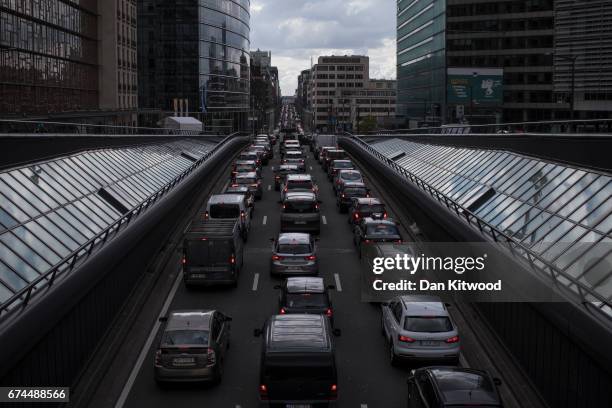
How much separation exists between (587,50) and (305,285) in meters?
59.4

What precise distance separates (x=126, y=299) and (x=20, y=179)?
15.9 feet

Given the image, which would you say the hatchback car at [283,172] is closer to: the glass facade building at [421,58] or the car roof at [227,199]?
the car roof at [227,199]

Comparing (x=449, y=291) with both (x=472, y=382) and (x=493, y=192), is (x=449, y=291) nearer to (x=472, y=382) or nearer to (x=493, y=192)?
(x=493, y=192)

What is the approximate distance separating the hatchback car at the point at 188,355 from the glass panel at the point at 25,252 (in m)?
3.51

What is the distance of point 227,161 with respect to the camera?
226 feet

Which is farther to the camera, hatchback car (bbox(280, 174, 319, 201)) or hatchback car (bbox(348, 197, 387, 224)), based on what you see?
hatchback car (bbox(280, 174, 319, 201))

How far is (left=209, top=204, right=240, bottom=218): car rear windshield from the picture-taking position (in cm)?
3297

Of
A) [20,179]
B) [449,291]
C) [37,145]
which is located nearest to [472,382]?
[449,291]

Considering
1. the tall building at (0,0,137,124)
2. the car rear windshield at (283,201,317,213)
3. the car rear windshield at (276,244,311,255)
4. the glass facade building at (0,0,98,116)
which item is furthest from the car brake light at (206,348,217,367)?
the glass facade building at (0,0,98,116)

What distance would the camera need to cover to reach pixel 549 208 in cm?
2225

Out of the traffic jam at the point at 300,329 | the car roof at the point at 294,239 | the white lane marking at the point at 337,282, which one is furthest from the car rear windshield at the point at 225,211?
the white lane marking at the point at 337,282

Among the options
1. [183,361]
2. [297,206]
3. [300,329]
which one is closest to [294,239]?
[297,206]

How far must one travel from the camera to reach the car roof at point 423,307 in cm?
1786

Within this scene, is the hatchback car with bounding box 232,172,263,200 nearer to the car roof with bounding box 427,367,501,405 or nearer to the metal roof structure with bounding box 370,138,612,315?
the metal roof structure with bounding box 370,138,612,315
